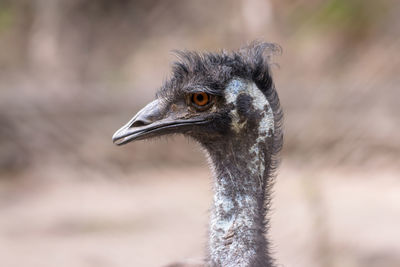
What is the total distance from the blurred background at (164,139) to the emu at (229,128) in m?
2.03

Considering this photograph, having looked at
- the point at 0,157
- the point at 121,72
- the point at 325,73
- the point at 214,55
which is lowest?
the point at 214,55

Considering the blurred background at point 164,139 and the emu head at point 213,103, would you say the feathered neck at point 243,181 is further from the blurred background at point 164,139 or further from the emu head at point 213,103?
the blurred background at point 164,139

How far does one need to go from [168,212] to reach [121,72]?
16.5 feet

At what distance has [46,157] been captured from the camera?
10.3 meters

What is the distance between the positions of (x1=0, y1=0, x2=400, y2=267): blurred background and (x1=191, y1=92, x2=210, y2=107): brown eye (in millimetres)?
2088

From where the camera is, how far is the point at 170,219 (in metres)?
8.48

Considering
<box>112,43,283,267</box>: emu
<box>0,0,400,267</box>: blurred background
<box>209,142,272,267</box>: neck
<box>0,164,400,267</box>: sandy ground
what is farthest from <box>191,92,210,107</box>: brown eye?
<box>0,164,400,267</box>: sandy ground

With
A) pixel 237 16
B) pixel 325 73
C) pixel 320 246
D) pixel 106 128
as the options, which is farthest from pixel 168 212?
pixel 237 16

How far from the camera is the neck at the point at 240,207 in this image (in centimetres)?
319

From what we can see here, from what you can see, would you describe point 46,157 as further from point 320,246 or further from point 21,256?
point 320,246

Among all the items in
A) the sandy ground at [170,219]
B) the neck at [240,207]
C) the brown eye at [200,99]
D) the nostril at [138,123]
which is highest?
the sandy ground at [170,219]

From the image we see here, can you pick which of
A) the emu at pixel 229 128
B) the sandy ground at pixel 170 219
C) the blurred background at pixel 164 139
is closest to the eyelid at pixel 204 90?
the emu at pixel 229 128

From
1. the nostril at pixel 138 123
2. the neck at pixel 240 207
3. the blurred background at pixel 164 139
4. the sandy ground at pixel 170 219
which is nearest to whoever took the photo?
the neck at pixel 240 207

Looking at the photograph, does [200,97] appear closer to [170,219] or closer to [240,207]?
[240,207]
